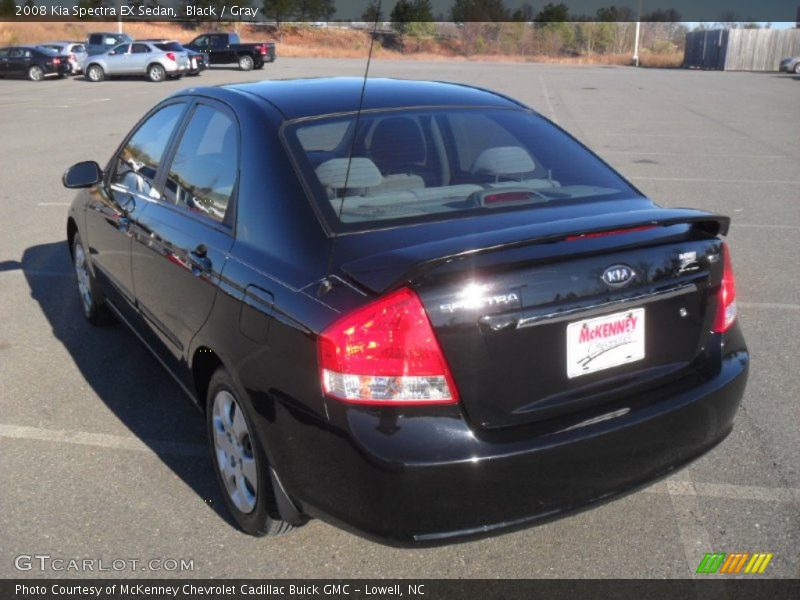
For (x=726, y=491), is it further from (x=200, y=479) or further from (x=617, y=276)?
(x=200, y=479)

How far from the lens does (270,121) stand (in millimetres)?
3348

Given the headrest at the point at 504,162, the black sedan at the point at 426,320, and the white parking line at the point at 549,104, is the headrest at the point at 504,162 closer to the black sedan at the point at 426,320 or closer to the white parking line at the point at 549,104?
the black sedan at the point at 426,320

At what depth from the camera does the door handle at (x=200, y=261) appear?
333 cm

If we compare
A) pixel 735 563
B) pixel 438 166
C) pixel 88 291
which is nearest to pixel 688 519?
pixel 735 563

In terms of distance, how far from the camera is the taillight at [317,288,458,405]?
2492 millimetres

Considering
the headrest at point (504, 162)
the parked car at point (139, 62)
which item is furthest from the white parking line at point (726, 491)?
the parked car at point (139, 62)

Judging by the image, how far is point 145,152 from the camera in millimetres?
4516

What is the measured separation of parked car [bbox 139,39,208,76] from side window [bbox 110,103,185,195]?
31086mm

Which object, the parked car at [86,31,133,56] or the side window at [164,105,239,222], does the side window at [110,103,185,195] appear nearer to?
the side window at [164,105,239,222]

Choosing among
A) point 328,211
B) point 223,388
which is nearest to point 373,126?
point 328,211

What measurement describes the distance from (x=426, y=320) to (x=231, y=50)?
4089 cm

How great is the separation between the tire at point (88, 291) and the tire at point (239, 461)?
2.28 m

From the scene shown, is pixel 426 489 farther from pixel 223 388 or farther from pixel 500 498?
pixel 223 388
